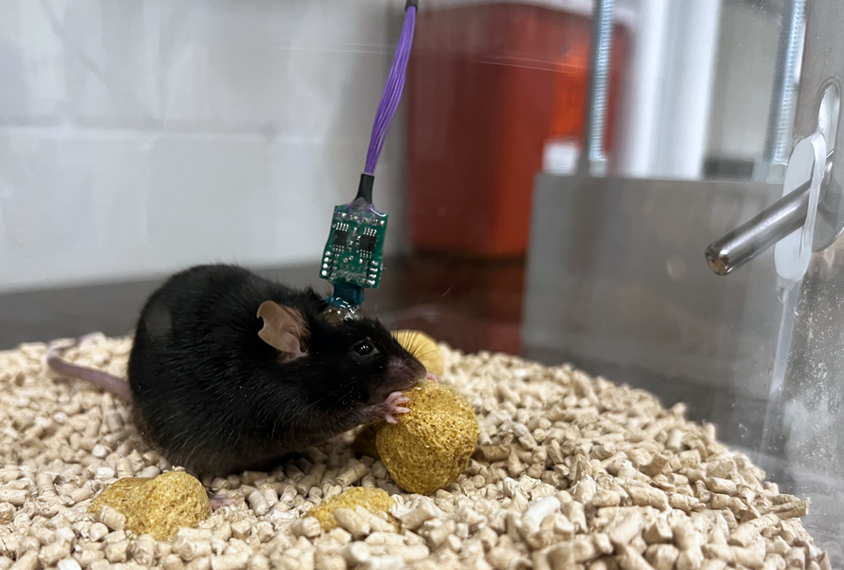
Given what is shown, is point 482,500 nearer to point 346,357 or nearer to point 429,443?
point 429,443

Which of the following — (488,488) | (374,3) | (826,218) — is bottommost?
(488,488)

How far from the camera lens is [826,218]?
149 centimetres

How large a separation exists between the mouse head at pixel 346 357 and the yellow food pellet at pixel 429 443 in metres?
0.08

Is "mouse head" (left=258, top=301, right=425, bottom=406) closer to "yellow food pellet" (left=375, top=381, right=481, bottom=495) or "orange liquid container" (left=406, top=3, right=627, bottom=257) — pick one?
"yellow food pellet" (left=375, top=381, right=481, bottom=495)

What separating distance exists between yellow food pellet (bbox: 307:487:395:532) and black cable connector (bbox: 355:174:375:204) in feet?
2.58

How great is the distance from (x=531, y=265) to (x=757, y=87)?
123cm

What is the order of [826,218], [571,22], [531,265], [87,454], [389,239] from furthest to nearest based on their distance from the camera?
[531,265]
[571,22]
[389,239]
[87,454]
[826,218]

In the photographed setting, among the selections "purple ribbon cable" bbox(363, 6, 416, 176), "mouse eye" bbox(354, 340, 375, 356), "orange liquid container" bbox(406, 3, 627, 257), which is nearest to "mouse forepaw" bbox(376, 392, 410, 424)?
"mouse eye" bbox(354, 340, 375, 356)

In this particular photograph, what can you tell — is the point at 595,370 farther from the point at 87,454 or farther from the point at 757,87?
the point at 87,454

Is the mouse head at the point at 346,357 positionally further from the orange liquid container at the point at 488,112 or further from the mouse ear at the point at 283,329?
the orange liquid container at the point at 488,112

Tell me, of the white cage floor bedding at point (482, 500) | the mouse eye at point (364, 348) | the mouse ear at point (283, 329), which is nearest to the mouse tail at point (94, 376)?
the white cage floor bedding at point (482, 500)

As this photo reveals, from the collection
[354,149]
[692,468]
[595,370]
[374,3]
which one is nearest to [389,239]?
[354,149]

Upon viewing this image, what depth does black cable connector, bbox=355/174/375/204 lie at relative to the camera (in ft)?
5.80

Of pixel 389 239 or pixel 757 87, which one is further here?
pixel 389 239
